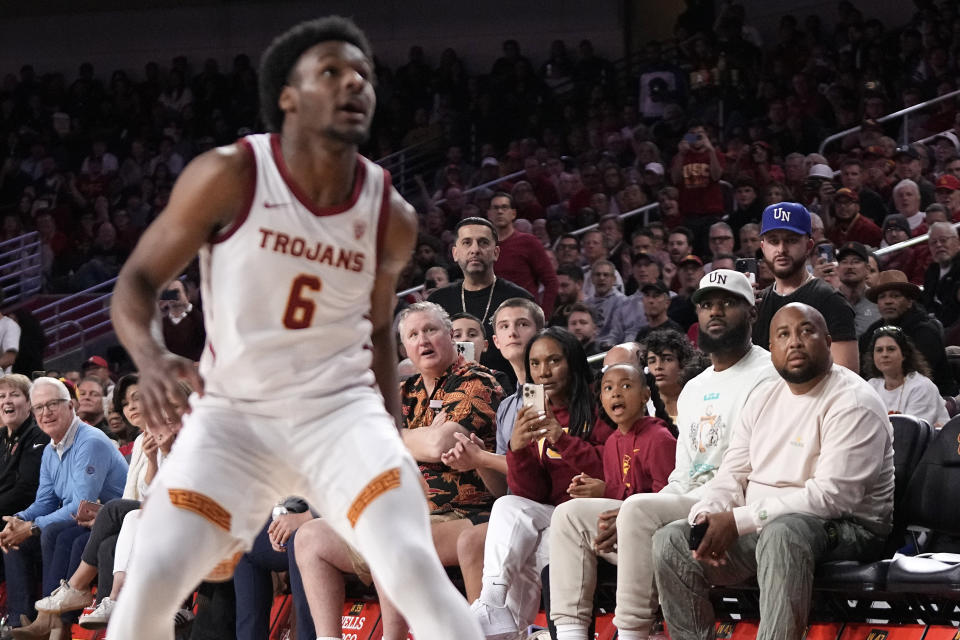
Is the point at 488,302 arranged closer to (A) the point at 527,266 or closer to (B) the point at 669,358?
(A) the point at 527,266

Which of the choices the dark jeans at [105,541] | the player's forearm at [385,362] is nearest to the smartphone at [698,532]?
the player's forearm at [385,362]

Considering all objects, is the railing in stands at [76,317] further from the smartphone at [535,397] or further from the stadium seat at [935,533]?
the stadium seat at [935,533]

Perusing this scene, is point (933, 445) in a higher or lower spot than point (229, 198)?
lower

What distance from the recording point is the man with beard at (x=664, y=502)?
5.63 m

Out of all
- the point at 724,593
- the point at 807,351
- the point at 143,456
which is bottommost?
the point at 724,593

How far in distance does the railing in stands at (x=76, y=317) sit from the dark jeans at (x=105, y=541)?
6.78 m

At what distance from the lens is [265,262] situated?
3.47m

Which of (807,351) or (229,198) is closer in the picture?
(229,198)

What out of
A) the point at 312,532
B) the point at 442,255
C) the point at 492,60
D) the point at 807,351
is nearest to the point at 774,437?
the point at 807,351

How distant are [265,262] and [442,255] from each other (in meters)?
9.66

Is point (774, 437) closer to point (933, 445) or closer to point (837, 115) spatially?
point (933, 445)

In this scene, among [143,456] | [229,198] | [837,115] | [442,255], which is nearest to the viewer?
[229,198]

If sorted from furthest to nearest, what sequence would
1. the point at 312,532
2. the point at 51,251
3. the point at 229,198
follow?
the point at 51,251 → the point at 312,532 → the point at 229,198

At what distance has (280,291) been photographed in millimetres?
3482
